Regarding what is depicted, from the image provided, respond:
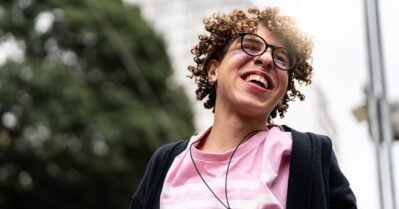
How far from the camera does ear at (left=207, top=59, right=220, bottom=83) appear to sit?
152 centimetres

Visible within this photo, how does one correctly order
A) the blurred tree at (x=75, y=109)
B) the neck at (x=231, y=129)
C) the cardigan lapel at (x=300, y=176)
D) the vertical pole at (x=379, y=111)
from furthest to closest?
the blurred tree at (x=75, y=109), the vertical pole at (x=379, y=111), the neck at (x=231, y=129), the cardigan lapel at (x=300, y=176)

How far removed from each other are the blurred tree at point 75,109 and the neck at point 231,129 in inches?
456

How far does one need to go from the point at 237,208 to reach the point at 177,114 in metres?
13.9

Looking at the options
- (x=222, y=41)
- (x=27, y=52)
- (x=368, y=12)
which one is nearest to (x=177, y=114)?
(x=27, y=52)

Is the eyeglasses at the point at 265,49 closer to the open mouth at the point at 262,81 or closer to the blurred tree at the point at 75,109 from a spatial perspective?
the open mouth at the point at 262,81

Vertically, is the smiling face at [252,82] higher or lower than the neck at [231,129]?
higher

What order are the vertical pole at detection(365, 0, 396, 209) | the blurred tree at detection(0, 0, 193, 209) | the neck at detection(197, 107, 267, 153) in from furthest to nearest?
the blurred tree at detection(0, 0, 193, 209) → the vertical pole at detection(365, 0, 396, 209) → the neck at detection(197, 107, 267, 153)

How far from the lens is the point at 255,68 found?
144 centimetres

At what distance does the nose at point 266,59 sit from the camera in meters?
1.43

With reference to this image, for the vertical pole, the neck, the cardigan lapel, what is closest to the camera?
the cardigan lapel

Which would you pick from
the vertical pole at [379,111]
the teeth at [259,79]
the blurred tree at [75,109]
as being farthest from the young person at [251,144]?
the blurred tree at [75,109]

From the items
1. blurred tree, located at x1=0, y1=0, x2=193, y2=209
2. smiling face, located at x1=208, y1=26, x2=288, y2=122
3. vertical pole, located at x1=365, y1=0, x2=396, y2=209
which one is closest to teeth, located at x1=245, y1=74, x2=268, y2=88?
smiling face, located at x1=208, y1=26, x2=288, y2=122

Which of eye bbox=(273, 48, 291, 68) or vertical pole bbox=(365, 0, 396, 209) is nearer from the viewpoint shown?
eye bbox=(273, 48, 291, 68)

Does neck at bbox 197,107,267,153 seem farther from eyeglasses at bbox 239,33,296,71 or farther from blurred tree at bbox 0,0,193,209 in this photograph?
blurred tree at bbox 0,0,193,209
